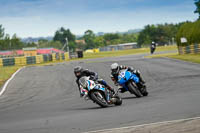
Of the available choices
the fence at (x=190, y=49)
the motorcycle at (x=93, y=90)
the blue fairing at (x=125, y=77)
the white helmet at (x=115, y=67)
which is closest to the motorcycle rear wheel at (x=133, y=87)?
the blue fairing at (x=125, y=77)

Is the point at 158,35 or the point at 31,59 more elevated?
the point at 158,35

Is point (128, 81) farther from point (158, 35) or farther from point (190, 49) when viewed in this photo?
point (158, 35)

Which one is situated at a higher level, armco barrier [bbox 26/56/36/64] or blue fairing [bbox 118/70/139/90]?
blue fairing [bbox 118/70/139/90]

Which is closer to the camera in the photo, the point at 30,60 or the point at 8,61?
the point at 8,61

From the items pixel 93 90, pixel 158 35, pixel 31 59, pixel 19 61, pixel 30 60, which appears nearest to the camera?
pixel 93 90

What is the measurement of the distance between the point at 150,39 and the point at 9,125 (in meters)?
165

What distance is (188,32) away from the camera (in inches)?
1913

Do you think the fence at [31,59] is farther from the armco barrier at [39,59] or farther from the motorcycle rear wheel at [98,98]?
the motorcycle rear wheel at [98,98]

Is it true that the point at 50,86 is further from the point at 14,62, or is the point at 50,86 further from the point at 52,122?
the point at 14,62

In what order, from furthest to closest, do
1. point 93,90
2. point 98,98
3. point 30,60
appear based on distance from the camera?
point 30,60
point 98,98
point 93,90

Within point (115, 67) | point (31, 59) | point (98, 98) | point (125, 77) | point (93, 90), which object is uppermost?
point (115, 67)

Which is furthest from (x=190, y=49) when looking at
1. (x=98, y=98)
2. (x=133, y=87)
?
(x=98, y=98)

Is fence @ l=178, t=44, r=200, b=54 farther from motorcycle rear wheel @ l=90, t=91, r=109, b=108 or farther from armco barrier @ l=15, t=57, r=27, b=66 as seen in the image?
motorcycle rear wheel @ l=90, t=91, r=109, b=108

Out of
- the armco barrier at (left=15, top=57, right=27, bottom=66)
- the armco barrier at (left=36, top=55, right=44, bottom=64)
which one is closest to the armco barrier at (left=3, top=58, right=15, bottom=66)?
the armco barrier at (left=15, top=57, right=27, bottom=66)
